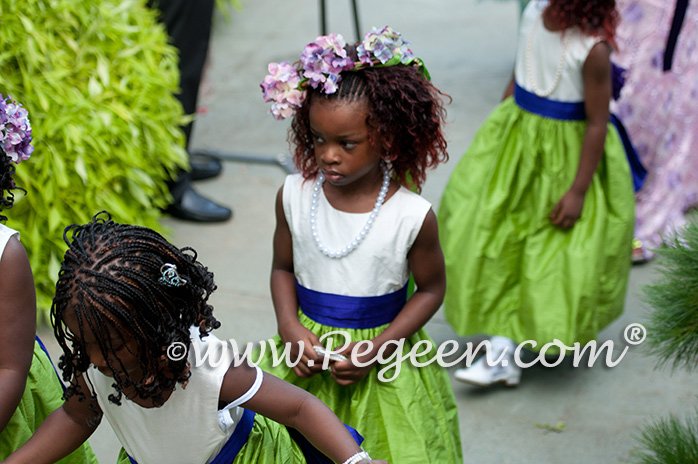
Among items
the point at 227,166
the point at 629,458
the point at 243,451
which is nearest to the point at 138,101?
the point at 227,166

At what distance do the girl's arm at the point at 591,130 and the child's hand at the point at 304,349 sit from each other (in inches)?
48.3

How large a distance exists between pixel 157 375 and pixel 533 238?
187 cm

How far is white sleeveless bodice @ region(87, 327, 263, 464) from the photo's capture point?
169 centimetres

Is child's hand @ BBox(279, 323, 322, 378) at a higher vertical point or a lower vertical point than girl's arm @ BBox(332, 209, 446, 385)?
lower

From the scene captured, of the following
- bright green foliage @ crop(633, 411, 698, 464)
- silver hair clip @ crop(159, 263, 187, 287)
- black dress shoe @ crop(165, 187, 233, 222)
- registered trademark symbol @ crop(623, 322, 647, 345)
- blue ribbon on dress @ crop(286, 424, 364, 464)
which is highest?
silver hair clip @ crop(159, 263, 187, 287)

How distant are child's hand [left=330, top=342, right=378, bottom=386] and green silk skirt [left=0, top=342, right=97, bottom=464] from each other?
69 centimetres

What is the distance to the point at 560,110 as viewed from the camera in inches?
120

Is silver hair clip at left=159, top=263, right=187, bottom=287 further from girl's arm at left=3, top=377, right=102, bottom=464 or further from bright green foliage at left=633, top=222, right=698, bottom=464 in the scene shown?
bright green foliage at left=633, top=222, right=698, bottom=464

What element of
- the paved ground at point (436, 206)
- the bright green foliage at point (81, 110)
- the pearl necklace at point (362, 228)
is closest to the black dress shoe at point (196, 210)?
the paved ground at point (436, 206)

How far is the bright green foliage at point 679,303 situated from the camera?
1.75 meters

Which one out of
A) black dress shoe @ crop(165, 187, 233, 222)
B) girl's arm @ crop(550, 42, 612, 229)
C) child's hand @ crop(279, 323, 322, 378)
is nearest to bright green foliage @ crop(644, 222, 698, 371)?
child's hand @ crop(279, 323, 322, 378)

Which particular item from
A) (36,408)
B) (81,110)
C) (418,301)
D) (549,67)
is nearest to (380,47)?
(418,301)

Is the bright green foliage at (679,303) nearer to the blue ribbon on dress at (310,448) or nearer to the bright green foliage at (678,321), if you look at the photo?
the bright green foliage at (678,321)

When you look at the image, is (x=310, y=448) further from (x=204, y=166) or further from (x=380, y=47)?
(x=204, y=166)
